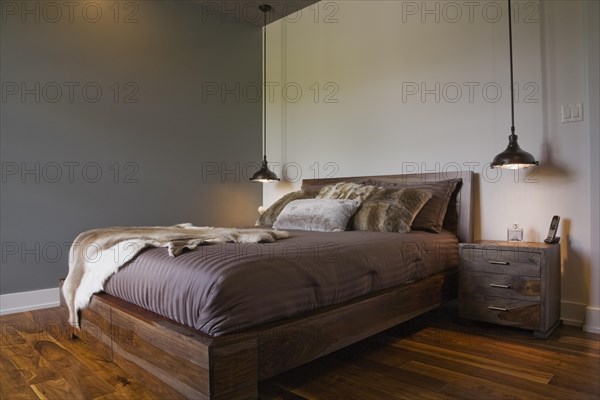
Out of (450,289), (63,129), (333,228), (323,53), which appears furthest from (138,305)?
(323,53)

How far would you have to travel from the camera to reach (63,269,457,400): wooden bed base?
1.40m

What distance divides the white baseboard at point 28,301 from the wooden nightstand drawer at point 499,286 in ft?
10.4

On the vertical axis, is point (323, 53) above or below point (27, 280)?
above

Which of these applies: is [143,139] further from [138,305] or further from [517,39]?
[517,39]

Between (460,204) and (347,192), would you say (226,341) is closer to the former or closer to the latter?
(347,192)

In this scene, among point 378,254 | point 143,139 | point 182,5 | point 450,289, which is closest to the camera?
point 378,254

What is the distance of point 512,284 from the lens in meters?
2.48

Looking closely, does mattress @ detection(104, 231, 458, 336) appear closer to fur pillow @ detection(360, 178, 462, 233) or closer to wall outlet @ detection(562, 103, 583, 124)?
fur pillow @ detection(360, 178, 462, 233)

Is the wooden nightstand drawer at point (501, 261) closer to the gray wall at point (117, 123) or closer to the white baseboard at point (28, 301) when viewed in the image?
the gray wall at point (117, 123)

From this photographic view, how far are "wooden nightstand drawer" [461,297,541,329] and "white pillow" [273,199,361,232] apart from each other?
0.98 meters

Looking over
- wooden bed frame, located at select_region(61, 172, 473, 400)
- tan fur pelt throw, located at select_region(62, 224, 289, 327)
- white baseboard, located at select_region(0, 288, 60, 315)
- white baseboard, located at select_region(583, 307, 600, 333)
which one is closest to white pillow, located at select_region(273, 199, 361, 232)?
tan fur pelt throw, located at select_region(62, 224, 289, 327)

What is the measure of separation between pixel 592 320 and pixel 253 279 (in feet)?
7.37

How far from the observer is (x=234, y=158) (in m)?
4.65

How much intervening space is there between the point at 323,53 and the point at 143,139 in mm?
2007
